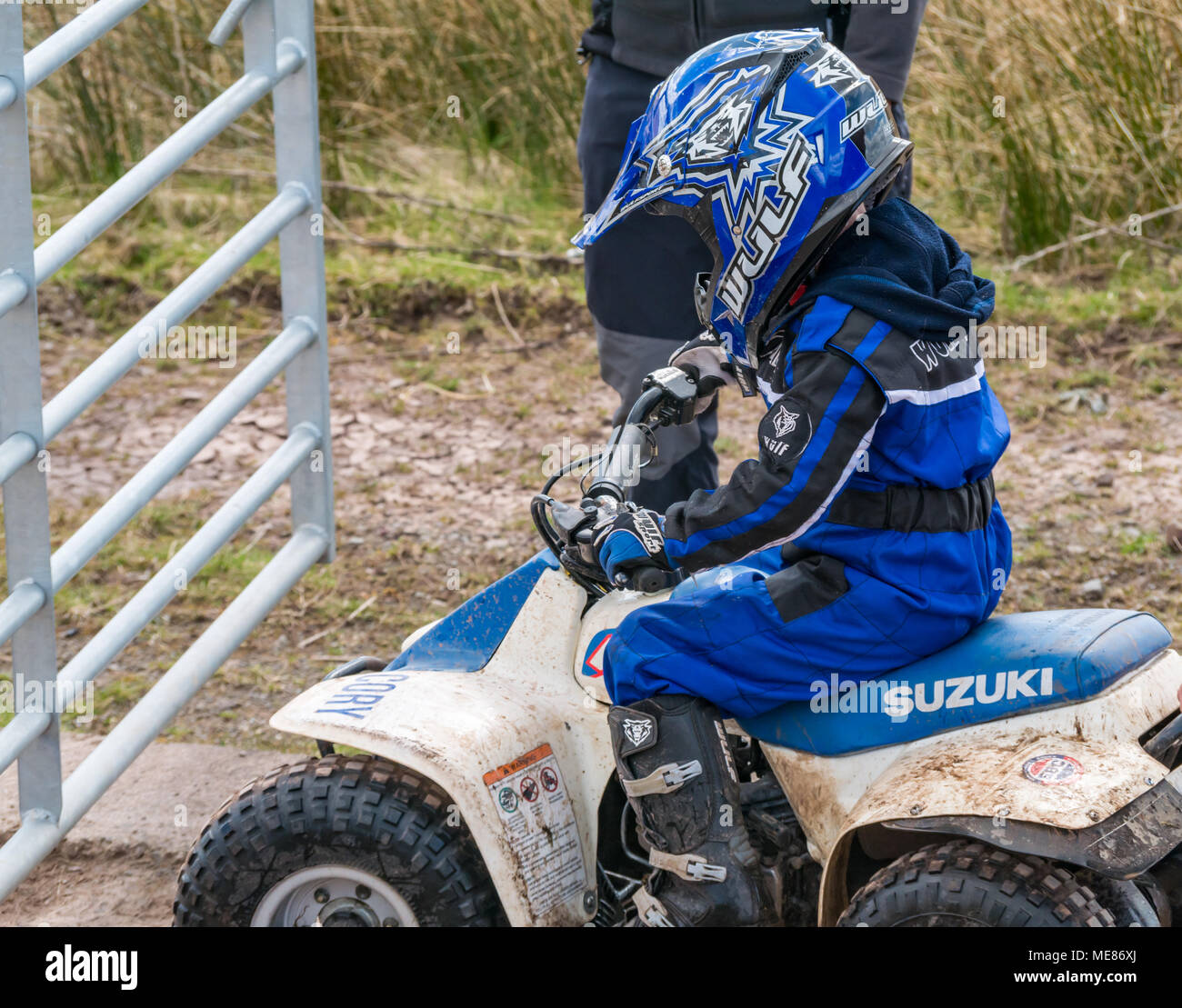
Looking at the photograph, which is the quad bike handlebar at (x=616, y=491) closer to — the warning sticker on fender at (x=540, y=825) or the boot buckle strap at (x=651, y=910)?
the warning sticker on fender at (x=540, y=825)

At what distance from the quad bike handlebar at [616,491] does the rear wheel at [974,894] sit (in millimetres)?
574

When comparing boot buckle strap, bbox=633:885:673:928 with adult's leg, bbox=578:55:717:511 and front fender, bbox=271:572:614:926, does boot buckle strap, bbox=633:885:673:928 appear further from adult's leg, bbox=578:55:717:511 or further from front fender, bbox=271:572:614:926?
adult's leg, bbox=578:55:717:511

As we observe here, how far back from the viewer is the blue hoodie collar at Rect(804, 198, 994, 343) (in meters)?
2.23

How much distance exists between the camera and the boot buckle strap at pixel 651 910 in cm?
240

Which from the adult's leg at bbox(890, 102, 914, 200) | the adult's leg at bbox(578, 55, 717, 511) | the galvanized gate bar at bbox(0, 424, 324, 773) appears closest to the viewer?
the galvanized gate bar at bbox(0, 424, 324, 773)

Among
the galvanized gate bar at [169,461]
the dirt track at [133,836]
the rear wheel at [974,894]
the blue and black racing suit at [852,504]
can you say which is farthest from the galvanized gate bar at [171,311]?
the rear wheel at [974,894]

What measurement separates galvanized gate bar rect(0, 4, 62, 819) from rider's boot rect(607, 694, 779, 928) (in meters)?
1.16

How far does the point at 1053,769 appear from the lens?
2156mm

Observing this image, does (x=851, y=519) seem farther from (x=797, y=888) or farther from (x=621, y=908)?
(x=621, y=908)

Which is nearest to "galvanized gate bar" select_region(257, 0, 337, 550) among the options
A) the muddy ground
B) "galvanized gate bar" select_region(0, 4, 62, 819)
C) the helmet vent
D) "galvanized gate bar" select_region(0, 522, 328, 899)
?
"galvanized gate bar" select_region(0, 522, 328, 899)

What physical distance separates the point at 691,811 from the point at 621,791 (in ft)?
0.90

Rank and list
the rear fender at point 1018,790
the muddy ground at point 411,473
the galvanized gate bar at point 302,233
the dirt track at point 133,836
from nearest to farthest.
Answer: the rear fender at point 1018,790
the dirt track at point 133,836
the galvanized gate bar at point 302,233
the muddy ground at point 411,473
